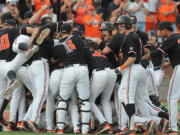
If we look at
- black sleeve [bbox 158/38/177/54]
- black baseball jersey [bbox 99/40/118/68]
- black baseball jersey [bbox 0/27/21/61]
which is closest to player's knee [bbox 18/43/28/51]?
black baseball jersey [bbox 0/27/21/61]

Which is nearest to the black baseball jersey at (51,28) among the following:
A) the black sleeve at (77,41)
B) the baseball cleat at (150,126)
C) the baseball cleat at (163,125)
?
the black sleeve at (77,41)

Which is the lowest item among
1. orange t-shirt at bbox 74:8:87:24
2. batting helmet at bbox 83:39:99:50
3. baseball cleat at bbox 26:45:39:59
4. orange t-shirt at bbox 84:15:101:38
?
baseball cleat at bbox 26:45:39:59

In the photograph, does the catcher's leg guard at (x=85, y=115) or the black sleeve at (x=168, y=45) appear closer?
the black sleeve at (x=168, y=45)

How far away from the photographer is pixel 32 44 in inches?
319

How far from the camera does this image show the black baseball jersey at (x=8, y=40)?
26.3 feet

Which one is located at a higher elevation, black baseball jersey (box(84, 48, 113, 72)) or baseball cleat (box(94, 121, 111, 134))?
black baseball jersey (box(84, 48, 113, 72))

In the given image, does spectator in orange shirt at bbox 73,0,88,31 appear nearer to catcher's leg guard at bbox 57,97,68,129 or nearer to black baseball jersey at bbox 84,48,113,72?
black baseball jersey at bbox 84,48,113,72

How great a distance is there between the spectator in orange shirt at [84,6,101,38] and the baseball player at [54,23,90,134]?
17.4ft

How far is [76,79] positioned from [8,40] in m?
1.50

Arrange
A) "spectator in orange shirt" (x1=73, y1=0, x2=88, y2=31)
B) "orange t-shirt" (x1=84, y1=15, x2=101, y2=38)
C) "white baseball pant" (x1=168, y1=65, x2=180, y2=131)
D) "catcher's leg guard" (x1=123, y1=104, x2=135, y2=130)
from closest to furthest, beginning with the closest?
"catcher's leg guard" (x1=123, y1=104, x2=135, y2=130) < "white baseball pant" (x1=168, y1=65, x2=180, y2=131) < "orange t-shirt" (x1=84, y1=15, x2=101, y2=38) < "spectator in orange shirt" (x1=73, y1=0, x2=88, y2=31)

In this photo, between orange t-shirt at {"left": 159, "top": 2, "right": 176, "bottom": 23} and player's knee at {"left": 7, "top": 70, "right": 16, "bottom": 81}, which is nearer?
player's knee at {"left": 7, "top": 70, "right": 16, "bottom": 81}

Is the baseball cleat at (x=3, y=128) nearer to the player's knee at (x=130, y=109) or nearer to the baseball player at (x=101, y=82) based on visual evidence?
the baseball player at (x=101, y=82)

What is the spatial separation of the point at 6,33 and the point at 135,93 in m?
2.70

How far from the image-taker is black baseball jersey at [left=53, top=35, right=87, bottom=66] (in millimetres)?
7926
